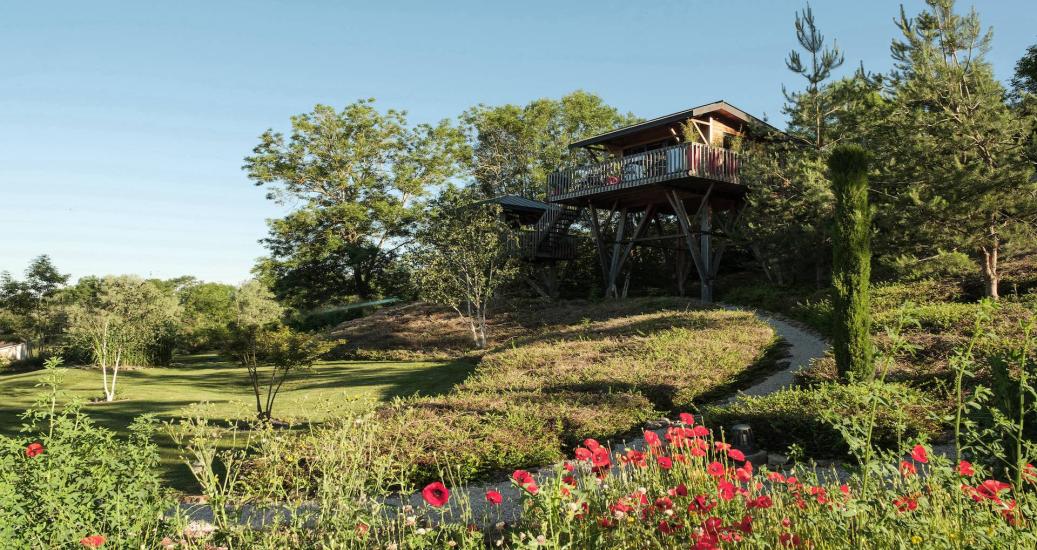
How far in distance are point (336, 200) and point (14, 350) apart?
18.7 metres

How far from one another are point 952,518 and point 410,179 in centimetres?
3495

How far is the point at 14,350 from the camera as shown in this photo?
35.2 meters

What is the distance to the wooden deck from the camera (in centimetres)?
2058

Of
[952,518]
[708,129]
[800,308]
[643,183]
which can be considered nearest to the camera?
[952,518]

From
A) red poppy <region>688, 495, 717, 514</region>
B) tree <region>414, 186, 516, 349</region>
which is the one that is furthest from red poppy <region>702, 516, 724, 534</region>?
tree <region>414, 186, 516, 349</region>

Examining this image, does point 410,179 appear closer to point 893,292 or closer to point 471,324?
point 471,324

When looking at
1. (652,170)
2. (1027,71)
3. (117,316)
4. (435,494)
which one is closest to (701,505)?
→ (435,494)

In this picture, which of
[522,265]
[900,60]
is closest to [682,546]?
[900,60]

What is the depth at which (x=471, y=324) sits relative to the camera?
21.9m

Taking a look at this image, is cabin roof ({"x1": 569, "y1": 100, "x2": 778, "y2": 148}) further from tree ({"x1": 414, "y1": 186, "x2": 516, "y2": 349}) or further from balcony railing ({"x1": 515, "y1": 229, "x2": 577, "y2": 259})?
tree ({"x1": 414, "y1": 186, "x2": 516, "y2": 349})

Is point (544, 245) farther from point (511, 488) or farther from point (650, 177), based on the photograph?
point (511, 488)

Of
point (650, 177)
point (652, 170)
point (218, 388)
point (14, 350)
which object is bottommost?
point (218, 388)

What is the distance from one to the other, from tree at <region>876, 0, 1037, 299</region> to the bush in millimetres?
6599

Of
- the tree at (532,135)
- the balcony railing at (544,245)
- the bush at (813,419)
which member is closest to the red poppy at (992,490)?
the bush at (813,419)
